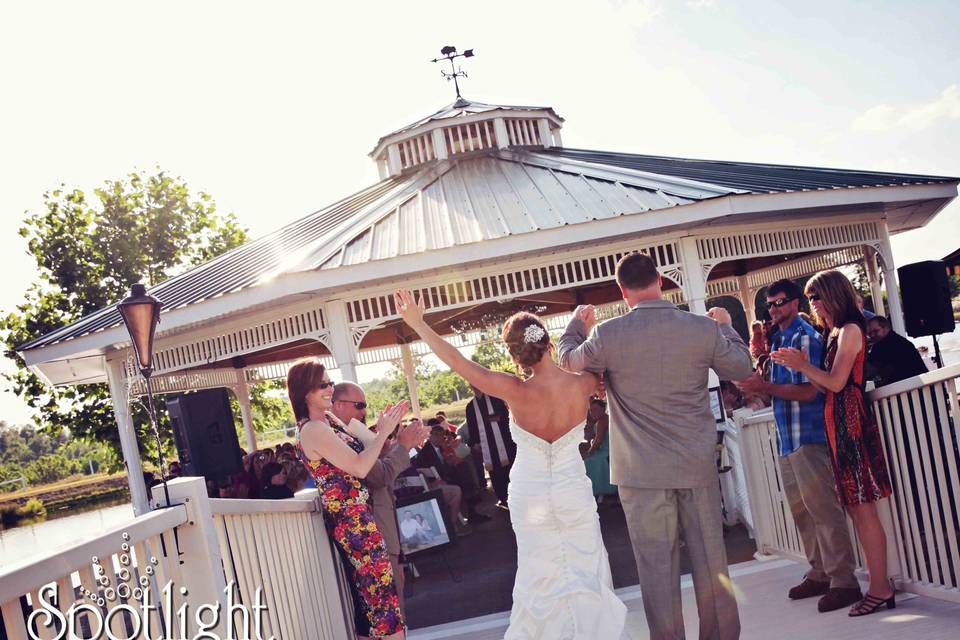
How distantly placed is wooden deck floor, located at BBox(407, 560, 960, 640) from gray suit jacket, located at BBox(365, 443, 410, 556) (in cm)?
140

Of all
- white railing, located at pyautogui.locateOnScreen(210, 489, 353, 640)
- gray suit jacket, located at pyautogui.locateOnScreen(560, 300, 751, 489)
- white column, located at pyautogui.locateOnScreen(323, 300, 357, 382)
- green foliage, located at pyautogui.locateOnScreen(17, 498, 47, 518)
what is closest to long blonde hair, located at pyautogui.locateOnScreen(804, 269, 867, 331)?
gray suit jacket, located at pyautogui.locateOnScreen(560, 300, 751, 489)

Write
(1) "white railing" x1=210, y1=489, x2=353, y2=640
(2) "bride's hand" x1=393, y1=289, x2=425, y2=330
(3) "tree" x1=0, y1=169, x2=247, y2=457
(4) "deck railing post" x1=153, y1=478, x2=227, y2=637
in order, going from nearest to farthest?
(4) "deck railing post" x1=153, y1=478, x2=227, y2=637, (1) "white railing" x1=210, y1=489, x2=353, y2=640, (2) "bride's hand" x1=393, y1=289, x2=425, y2=330, (3) "tree" x1=0, y1=169, x2=247, y2=457

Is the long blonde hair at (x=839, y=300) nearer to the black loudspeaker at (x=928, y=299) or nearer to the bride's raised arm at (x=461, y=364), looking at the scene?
the bride's raised arm at (x=461, y=364)

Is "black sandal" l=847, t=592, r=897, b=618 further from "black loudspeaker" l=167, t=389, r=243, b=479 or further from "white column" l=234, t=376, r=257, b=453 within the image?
→ "white column" l=234, t=376, r=257, b=453

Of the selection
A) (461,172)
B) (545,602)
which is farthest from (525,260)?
(545,602)

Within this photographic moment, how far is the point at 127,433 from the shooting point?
40.4ft

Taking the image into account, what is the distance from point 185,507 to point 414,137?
490 inches

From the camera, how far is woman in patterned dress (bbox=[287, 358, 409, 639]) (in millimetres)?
4469

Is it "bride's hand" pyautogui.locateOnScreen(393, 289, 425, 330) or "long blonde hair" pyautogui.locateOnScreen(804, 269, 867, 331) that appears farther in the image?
"long blonde hair" pyautogui.locateOnScreen(804, 269, 867, 331)

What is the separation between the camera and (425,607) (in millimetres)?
7668

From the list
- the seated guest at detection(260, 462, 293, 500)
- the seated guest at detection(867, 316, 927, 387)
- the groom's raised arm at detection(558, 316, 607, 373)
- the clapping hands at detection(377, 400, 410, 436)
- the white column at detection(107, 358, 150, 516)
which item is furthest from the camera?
the white column at detection(107, 358, 150, 516)

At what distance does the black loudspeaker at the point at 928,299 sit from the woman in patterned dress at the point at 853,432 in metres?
2.78

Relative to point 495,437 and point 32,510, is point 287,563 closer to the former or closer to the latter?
point 495,437

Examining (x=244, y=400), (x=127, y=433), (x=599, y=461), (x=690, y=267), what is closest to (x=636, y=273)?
(x=599, y=461)
